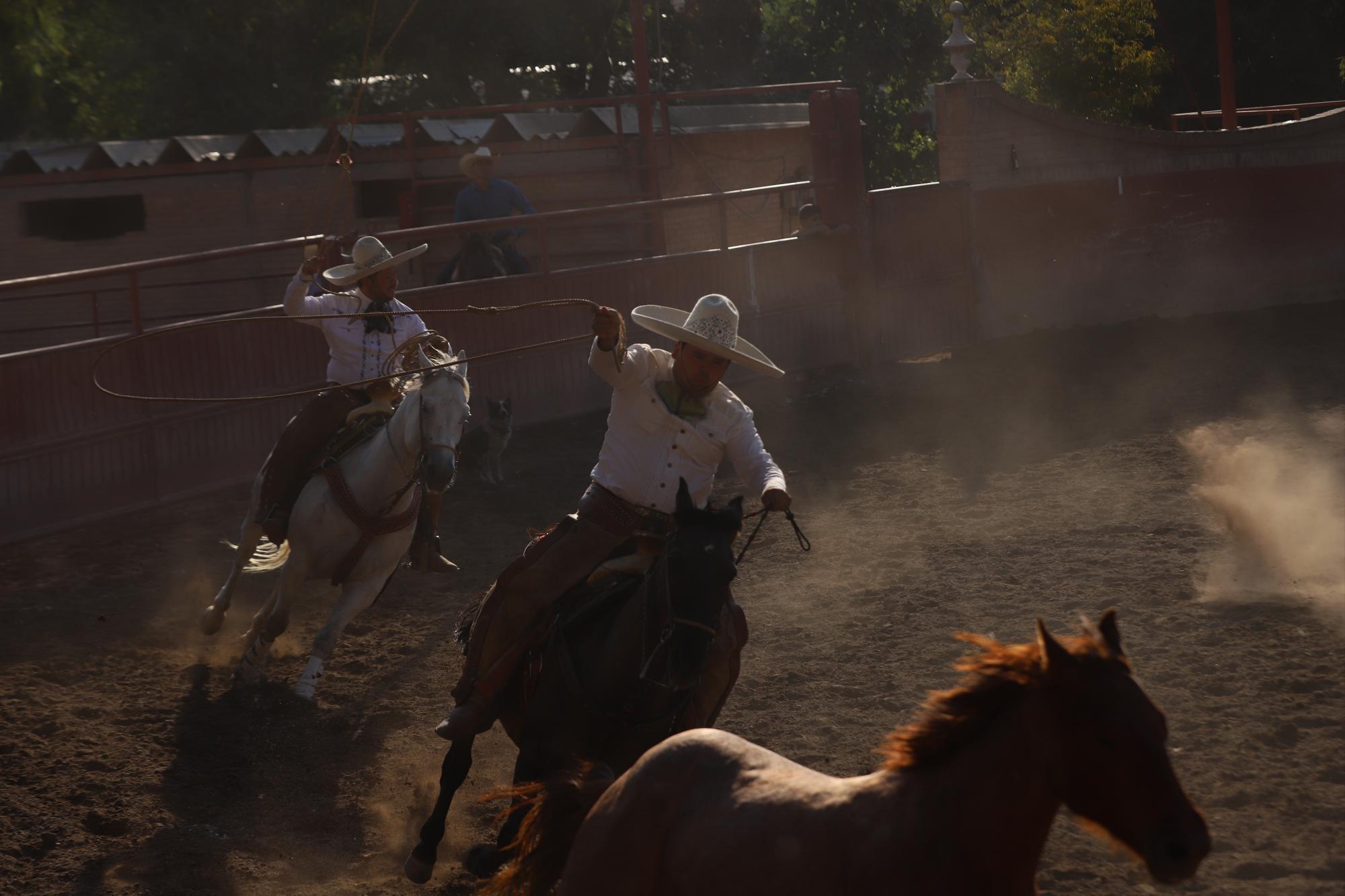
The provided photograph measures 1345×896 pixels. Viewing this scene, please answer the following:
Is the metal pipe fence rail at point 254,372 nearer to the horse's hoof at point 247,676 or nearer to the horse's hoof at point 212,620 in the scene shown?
the horse's hoof at point 212,620

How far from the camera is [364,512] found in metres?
A: 6.86

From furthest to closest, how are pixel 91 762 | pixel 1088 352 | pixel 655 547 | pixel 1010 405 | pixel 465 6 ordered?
pixel 465 6 < pixel 1088 352 < pixel 1010 405 < pixel 91 762 < pixel 655 547

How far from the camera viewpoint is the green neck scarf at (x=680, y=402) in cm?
488

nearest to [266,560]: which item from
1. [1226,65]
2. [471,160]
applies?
[471,160]

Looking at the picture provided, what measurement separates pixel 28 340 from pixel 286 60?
1251 centimetres

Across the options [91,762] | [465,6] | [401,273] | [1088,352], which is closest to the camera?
[91,762]

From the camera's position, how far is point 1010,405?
12.6 m

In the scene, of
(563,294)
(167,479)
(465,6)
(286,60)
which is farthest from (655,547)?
(286,60)

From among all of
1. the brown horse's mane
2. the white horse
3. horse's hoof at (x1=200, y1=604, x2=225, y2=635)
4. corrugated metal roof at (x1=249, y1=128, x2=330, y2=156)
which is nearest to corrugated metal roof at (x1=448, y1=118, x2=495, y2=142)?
corrugated metal roof at (x1=249, y1=128, x2=330, y2=156)

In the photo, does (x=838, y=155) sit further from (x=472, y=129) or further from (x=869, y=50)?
(x=869, y=50)

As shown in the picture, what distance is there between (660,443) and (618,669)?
0.88m

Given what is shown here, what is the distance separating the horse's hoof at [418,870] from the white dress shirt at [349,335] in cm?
327

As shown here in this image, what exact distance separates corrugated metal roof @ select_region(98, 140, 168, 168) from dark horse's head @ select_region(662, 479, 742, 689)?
53.2 feet

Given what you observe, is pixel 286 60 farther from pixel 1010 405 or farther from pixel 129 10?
pixel 1010 405
